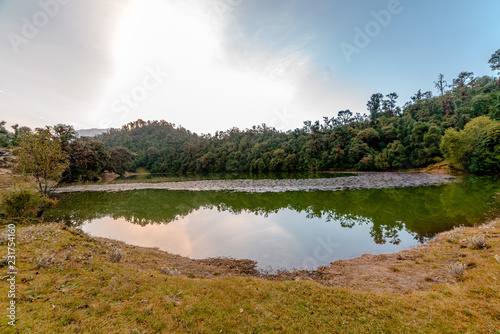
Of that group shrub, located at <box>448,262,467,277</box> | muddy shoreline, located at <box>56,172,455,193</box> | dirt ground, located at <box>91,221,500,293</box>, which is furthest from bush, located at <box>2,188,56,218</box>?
muddy shoreline, located at <box>56,172,455,193</box>

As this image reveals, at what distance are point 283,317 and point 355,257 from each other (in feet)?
24.1

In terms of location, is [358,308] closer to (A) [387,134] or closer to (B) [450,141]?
(B) [450,141]

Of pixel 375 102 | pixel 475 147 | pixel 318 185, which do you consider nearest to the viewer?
pixel 318 185

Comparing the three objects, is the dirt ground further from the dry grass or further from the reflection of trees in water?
the reflection of trees in water

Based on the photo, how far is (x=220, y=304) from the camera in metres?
5.04

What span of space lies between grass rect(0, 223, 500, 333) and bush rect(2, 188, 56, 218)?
7165 millimetres

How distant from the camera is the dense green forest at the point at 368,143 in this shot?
5344 cm

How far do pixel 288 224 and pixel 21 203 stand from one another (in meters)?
17.5

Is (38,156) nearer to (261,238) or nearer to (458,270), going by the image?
(261,238)

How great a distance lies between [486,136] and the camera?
37344 millimetres

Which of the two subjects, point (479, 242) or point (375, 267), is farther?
point (375, 267)

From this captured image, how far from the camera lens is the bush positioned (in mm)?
11211

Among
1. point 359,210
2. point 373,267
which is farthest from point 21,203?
point 359,210

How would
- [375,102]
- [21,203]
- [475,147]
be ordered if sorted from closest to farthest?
[21,203] → [475,147] → [375,102]
